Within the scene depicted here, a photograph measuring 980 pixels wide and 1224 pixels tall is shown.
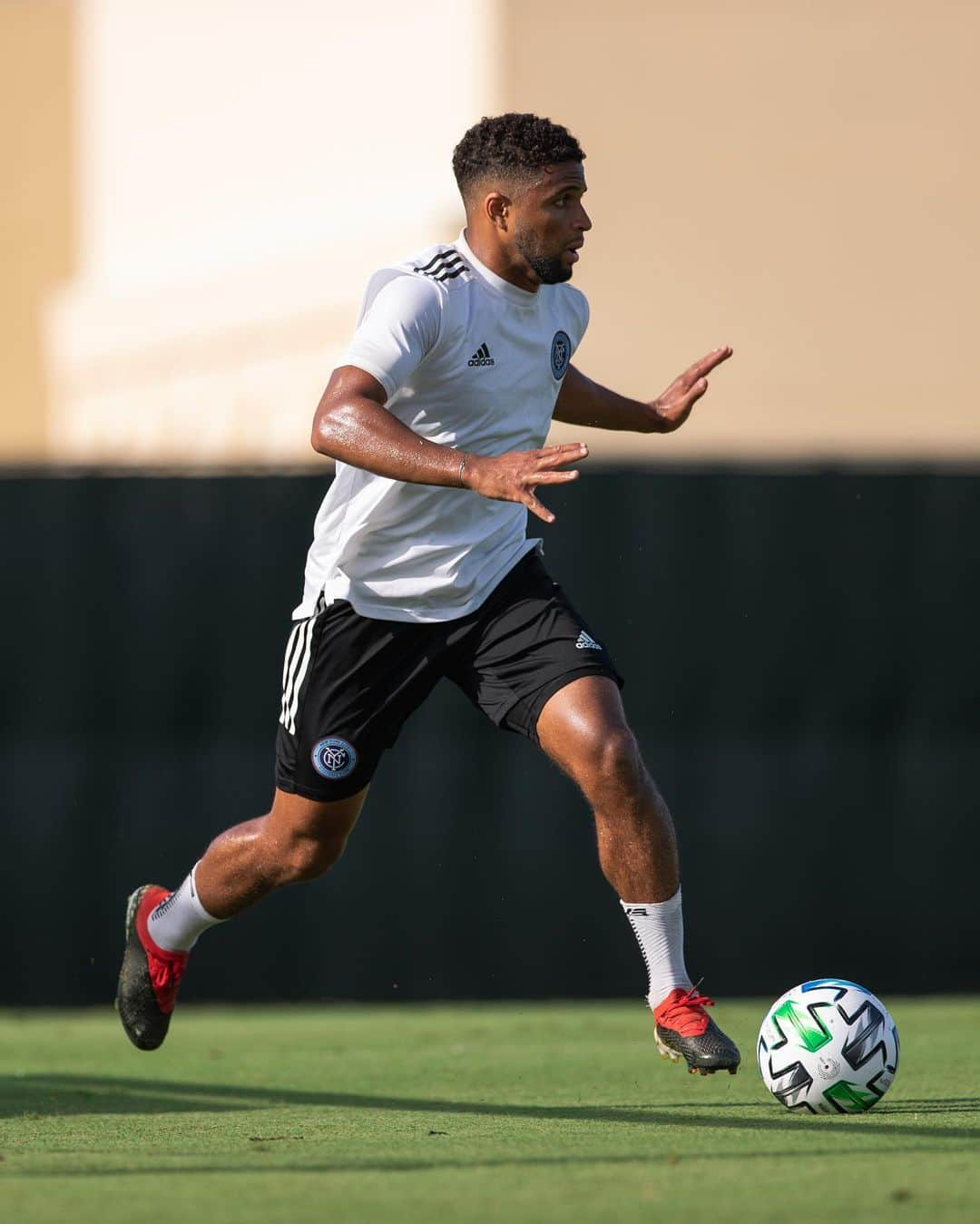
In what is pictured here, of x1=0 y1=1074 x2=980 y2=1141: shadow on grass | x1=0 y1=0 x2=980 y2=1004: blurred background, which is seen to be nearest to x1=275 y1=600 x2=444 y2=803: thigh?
x1=0 y1=1074 x2=980 y2=1141: shadow on grass

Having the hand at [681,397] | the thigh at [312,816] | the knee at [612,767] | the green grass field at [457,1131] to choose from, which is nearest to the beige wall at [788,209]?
the green grass field at [457,1131]

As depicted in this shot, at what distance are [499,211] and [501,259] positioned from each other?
134 millimetres

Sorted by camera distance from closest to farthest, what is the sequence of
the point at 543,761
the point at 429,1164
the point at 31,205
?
the point at 429,1164 < the point at 543,761 < the point at 31,205

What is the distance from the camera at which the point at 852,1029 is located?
5.55 metres

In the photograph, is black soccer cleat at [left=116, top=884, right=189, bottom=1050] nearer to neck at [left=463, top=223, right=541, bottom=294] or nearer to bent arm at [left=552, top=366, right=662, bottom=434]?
bent arm at [left=552, top=366, right=662, bottom=434]

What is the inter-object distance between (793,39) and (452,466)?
952cm

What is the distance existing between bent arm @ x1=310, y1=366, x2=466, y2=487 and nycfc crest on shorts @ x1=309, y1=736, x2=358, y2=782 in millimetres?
904

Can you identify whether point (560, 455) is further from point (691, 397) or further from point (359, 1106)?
point (359, 1106)

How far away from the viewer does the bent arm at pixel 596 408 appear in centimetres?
673

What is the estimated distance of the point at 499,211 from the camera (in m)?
6.10

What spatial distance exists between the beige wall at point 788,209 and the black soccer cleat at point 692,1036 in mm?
8035

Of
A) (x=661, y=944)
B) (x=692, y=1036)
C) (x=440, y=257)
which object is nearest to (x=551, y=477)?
(x=440, y=257)

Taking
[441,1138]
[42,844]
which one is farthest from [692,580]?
[441,1138]

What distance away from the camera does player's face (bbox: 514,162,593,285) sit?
19.9 feet
